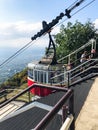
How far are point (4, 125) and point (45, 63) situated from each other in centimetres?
1324

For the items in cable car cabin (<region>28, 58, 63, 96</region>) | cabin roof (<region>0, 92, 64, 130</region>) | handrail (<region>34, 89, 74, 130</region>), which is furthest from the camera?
cable car cabin (<region>28, 58, 63, 96</region>)

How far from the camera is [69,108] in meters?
3.99

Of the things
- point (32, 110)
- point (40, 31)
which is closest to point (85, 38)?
point (40, 31)

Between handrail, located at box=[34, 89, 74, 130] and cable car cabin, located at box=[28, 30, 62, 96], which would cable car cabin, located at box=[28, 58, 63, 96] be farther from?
handrail, located at box=[34, 89, 74, 130]

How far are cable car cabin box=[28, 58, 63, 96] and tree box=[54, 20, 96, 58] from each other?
15910 millimetres

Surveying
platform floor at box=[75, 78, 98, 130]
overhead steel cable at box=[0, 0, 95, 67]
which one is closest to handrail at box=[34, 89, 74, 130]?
platform floor at box=[75, 78, 98, 130]

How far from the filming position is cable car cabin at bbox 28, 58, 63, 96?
18.8 meters

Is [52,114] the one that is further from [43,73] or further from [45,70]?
[43,73]

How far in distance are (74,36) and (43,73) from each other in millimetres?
18493

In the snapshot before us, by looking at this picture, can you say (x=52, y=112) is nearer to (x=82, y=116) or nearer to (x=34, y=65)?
(x=82, y=116)

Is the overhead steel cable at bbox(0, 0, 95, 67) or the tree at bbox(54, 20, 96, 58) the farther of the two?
the tree at bbox(54, 20, 96, 58)

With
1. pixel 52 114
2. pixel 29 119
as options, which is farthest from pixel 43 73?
pixel 52 114

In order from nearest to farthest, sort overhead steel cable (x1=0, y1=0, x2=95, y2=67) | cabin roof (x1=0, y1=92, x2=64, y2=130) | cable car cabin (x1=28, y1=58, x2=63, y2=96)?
1. cabin roof (x1=0, y1=92, x2=64, y2=130)
2. overhead steel cable (x1=0, y1=0, x2=95, y2=67)
3. cable car cabin (x1=28, y1=58, x2=63, y2=96)

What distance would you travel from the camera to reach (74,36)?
36.7 metres
